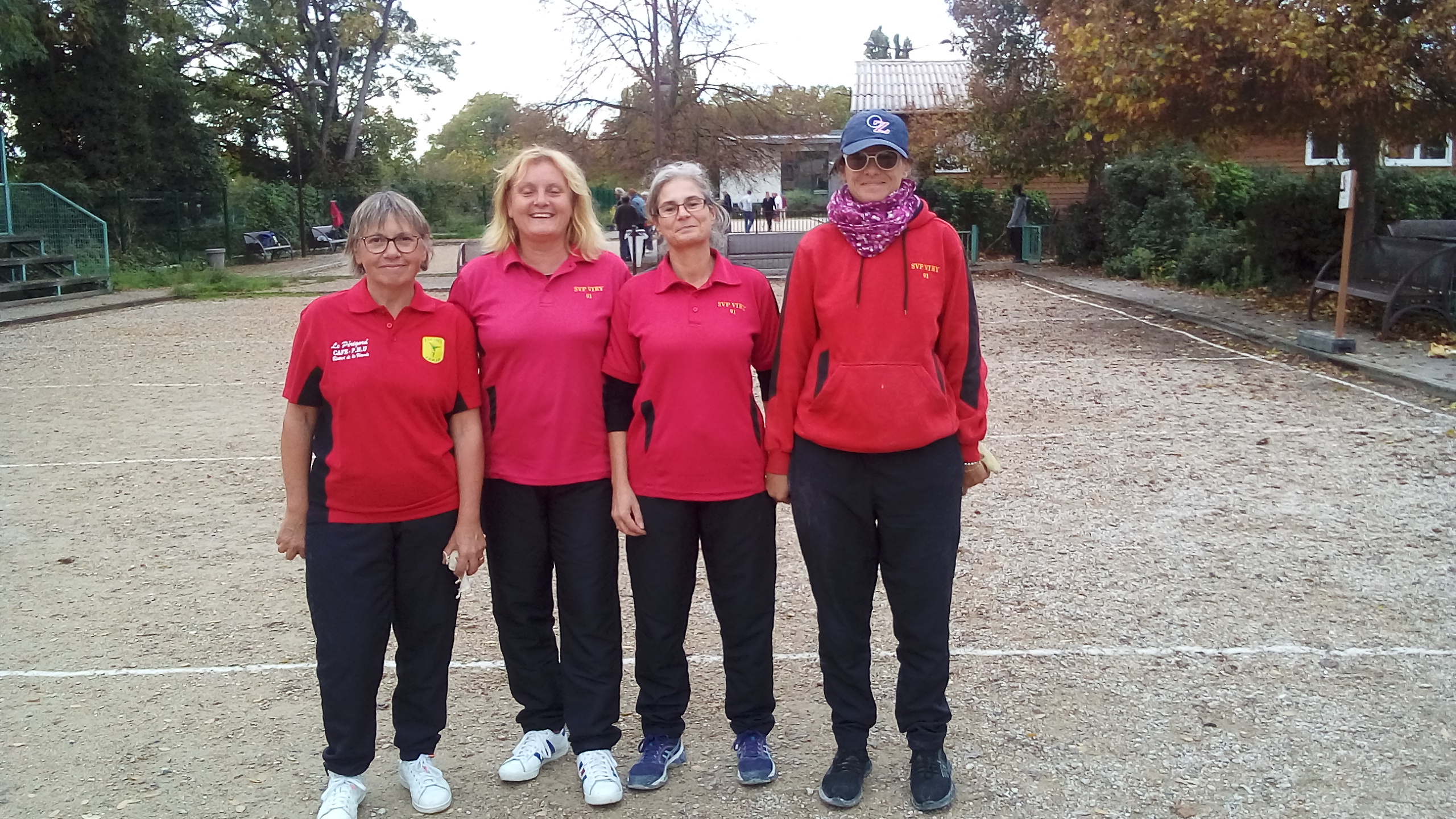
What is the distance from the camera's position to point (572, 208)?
3.38m

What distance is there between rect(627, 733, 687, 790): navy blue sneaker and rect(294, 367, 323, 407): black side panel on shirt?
4.34 feet

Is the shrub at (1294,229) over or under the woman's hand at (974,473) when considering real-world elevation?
over

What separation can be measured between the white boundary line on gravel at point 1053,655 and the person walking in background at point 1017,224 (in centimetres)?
2322

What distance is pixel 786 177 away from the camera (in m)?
49.1

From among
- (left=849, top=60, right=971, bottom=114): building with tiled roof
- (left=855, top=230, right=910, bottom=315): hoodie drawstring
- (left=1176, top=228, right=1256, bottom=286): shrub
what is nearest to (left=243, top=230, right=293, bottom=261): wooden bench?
(left=849, top=60, right=971, bottom=114): building with tiled roof

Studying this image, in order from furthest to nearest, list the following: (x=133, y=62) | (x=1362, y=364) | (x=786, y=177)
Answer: (x=786, y=177)
(x=133, y=62)
(x=1362, y=364)

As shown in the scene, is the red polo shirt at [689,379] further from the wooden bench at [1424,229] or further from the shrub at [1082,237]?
the shrub at [1082,237]

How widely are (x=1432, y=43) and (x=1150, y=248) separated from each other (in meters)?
10.2

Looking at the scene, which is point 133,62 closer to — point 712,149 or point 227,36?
point 227,36

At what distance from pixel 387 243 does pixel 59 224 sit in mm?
22582

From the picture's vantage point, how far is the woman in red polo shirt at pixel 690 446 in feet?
10.7

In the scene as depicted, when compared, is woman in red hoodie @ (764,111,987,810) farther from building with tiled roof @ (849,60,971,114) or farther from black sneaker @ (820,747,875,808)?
building with tiled roof @ (849,60,971,114)

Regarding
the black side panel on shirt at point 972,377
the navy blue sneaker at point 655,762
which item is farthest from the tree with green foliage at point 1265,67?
the navy blue sneaker at point 655,762

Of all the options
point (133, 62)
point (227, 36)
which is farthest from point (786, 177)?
point (133, 62)
